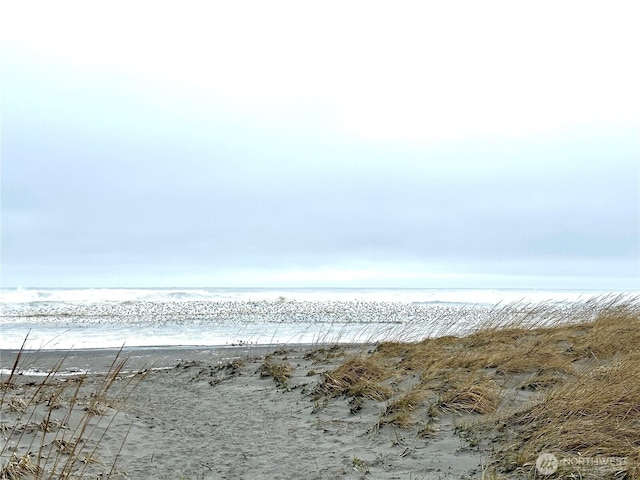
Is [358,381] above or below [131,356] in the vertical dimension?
above

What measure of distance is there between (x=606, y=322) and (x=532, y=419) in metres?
7.05

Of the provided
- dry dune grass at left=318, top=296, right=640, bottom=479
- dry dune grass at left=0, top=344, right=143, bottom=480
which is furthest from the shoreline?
dry dune grass at left=0, top=344, right=143, bottom=480

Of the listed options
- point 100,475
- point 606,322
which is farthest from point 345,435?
point 606,322

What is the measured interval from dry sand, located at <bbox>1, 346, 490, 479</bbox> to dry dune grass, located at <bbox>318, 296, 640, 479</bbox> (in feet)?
1.25

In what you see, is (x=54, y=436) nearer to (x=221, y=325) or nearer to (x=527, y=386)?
(x=527, y=386)

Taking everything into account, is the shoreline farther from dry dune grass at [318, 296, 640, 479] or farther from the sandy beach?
dry dune grass at [318, 296, 640, 479]

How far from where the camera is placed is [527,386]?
7.58m

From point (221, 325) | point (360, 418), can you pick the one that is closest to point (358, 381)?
point (360, 418)

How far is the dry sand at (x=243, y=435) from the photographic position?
5484mm

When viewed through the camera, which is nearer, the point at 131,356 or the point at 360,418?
the point at 360,418

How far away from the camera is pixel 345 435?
6.59 meters

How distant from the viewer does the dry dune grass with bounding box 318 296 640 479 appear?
4.94 metres

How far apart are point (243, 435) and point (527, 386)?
399 cm

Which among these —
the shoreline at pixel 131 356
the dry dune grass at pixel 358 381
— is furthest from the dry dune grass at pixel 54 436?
the shoreline at pixel 131 356
